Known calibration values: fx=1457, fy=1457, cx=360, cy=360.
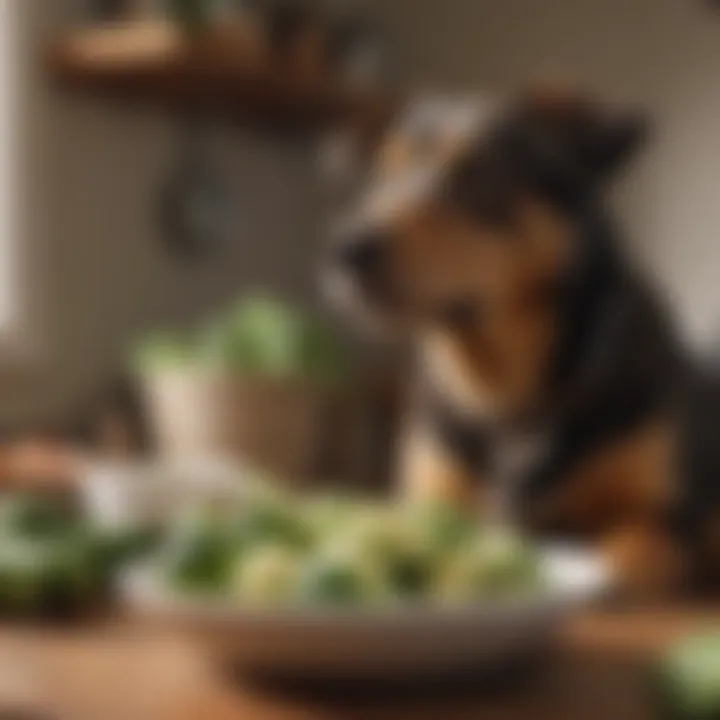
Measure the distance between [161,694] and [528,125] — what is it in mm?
807

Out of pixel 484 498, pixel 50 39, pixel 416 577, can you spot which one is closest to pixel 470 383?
pixel 484 498

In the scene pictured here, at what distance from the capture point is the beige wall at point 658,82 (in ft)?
6.19

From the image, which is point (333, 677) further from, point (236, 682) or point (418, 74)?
point (418, 74)

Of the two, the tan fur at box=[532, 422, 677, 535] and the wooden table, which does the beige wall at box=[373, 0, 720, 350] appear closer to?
the tan fur at box=[532, 422, 677, 535]

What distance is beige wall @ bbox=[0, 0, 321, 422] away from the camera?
6.14 feet

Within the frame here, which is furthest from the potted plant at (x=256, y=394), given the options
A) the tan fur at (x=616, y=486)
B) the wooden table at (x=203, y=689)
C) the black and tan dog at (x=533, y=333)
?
the wooden table at (x=203, y=689)

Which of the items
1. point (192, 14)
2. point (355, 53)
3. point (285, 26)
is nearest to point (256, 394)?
point (192, 14)

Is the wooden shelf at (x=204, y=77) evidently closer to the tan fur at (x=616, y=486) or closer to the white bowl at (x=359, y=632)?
the tan fur at (x=616, y=486)

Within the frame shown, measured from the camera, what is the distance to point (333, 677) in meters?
0.55

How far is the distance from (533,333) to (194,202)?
93cm

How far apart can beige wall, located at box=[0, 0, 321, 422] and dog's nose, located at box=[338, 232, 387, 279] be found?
0.83 m

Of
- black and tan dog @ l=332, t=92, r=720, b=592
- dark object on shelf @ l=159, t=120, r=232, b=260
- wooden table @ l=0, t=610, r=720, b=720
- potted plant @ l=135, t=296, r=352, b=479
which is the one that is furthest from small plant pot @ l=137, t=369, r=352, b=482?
wooden table @ l=0, t=610, r=720, b=720

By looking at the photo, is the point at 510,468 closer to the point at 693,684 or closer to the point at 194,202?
the point at 693,684

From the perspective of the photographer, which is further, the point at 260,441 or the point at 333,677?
the point at 260,441
